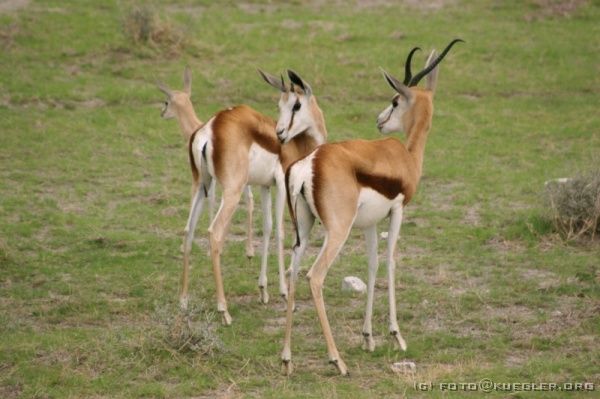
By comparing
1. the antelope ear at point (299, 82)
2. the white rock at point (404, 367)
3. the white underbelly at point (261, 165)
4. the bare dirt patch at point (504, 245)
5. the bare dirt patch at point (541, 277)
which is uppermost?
the antelope ear at point (299, 82)

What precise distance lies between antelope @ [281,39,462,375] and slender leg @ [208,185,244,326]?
3.26 feet

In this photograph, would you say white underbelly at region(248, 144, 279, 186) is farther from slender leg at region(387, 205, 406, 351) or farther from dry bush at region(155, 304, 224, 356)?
dry bush at region(155, 304, 224, 356)

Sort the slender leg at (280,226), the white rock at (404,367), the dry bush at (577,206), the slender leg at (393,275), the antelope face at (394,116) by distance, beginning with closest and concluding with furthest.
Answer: the white rock at (404,367), the slender leg at (393,275), the antelope face at (394,116), the slender leg at (280,226), the dry bush at (577,206)

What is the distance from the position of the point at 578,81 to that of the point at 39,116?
7.34 metres

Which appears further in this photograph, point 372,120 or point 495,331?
point 372,120

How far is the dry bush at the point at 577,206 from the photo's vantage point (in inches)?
364

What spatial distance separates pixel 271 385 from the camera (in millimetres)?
6312

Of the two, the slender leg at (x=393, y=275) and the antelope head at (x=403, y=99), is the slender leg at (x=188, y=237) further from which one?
the slender leg at (x=393, y=275)

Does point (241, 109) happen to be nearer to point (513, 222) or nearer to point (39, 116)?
point (513, 222)

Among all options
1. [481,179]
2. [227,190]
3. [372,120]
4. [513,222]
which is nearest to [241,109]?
[227,190]

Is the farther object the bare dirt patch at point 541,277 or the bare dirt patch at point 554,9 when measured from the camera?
the bare dirt patch at point 554,9

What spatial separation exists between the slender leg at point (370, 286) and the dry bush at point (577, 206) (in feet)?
9.20

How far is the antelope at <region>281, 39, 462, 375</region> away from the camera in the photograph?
6508 millimetres

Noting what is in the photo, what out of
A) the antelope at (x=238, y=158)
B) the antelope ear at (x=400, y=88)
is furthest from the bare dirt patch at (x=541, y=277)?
the antelope at (x=238, y=158)
